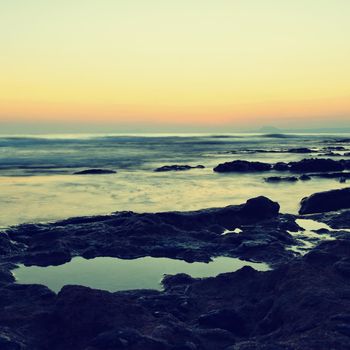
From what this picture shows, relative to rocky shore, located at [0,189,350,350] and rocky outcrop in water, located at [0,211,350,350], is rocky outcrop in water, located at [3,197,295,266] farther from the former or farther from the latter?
rocky outcrop in water, located at [0,211,350,350]

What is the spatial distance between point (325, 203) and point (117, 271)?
618 inches

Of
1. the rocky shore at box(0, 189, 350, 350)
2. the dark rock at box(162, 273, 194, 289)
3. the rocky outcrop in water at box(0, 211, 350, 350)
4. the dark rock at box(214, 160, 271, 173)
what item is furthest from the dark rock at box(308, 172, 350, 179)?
the dark rock at box(162, 273, 194, 289)

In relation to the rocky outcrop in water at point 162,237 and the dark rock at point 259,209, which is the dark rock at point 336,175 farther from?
the rocky outcrop in water at point 162,237

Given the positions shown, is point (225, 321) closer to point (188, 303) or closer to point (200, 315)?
point (200, 315)

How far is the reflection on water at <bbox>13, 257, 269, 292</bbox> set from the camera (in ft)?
49.8

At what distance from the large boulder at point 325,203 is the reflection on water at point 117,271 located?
36.9 feet

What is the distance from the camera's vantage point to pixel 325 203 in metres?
27.6

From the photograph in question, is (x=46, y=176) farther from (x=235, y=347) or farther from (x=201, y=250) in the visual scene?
(x=235, y=347)

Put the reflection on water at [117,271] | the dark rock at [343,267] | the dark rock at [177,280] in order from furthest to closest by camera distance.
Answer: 1. the reflection on water at [117,271]
2. the dark rock at [177,280]
3. the dark rock at [343,267]

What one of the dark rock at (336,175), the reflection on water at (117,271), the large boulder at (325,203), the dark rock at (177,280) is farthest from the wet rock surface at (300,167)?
the dark rock at (177,280)

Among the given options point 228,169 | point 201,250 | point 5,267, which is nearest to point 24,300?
point 5,267

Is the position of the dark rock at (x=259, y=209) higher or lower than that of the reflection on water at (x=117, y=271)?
higher

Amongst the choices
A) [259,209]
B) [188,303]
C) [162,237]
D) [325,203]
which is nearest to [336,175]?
[325,203]

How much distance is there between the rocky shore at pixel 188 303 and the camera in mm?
9875
